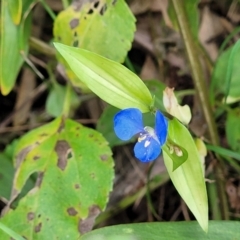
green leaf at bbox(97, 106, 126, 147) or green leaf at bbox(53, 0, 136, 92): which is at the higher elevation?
green leaf at bbox(53, 0, 136, 92)

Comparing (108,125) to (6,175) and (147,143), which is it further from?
(147,143)

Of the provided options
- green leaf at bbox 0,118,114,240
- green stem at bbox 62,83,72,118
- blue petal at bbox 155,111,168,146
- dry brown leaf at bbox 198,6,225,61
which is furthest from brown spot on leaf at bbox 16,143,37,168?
dry brown leaf at bbox 198,6,225,61

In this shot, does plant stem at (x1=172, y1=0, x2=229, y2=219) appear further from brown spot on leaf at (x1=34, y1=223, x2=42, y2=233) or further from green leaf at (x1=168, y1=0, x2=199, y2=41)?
brown spot on leaf at (x1=34, y1=223, x2=42, y2=233)

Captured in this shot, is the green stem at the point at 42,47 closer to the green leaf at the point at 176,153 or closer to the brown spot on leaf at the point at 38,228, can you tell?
the brown spot on leaf at the point at 38,228

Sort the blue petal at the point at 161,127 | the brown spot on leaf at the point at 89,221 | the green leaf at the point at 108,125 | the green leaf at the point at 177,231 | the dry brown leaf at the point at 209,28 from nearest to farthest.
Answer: the blue petal at the point at 161,127
the green leaf at the point at 177,231
the brown spot on leaf at the point at 89,221
the green leaf at the point at 108,125
the dry brown leaf at the point at 209,28

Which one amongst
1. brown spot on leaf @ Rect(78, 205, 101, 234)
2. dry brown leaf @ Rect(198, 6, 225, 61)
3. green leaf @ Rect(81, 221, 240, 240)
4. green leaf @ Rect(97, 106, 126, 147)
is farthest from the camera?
dry brown leaf @ Rect(198, 6, 225, 61)

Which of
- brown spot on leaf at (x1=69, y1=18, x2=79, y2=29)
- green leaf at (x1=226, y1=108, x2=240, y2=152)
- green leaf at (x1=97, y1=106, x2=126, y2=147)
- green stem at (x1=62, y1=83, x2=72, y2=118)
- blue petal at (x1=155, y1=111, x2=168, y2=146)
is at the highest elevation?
brown spot on leaf at (x1=69, y1=18, x2=79, y2=29)

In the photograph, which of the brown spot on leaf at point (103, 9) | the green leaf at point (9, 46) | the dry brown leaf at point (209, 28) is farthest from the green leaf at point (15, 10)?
the dry brown leaf at point (209, 28)

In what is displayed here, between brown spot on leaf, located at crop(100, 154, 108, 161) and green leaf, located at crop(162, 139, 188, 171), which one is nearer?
green leaf, located at crop(162, 139, 188, 171)
